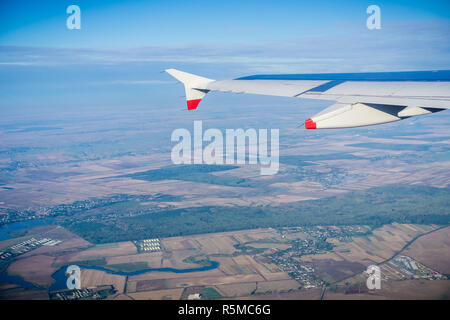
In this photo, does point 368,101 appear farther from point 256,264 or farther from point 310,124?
point 256,264

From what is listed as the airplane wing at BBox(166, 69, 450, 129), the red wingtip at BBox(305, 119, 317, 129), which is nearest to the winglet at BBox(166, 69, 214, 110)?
the airplane wing at BBox(166, 69, 450, 129)

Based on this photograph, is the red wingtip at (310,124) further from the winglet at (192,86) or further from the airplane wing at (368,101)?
the winglet at (192,86)

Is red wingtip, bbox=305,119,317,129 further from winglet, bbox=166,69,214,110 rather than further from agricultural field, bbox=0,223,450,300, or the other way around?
agricultural field, bbox=0,223,450,300

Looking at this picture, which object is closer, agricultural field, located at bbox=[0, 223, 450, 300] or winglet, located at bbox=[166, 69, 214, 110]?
winglet, located at bbox=[166, 69, 214, 110]

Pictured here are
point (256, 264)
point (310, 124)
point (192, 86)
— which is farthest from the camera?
point (256, 264)

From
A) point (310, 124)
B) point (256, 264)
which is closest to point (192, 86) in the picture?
point (310, 124)

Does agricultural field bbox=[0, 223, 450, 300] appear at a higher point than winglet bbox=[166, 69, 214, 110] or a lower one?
lower

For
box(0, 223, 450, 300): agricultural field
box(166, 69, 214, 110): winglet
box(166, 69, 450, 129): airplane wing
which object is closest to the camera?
box(166, 69, 450, 129): airplane wing

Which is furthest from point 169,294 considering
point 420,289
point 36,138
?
point 36,138
